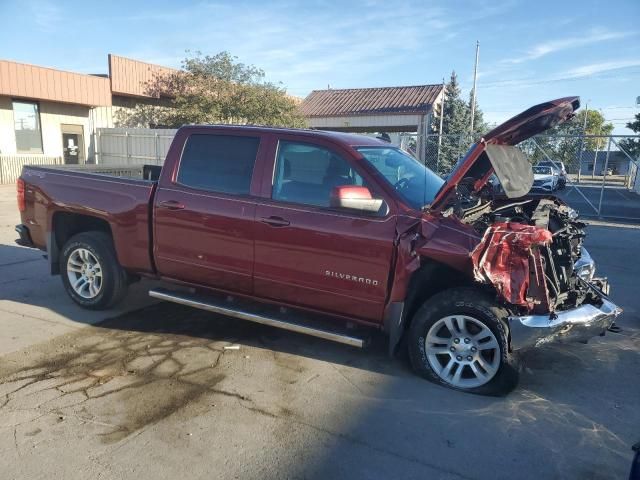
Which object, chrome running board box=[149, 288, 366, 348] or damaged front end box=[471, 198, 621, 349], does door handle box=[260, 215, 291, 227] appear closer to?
chrome running board box=[149, 288, 366, 348]

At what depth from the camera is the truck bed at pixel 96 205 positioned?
4914mm

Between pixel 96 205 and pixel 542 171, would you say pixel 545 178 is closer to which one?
pixel 542 171

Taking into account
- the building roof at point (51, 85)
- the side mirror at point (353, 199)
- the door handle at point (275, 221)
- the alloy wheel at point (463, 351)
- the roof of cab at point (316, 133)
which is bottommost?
the alloy wheel at point (463, 351)

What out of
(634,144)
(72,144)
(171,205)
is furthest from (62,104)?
(634,144)

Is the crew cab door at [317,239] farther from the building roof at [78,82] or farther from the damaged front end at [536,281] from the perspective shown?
the building roof at [78,82]

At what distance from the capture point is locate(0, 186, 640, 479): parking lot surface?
2.92 meters

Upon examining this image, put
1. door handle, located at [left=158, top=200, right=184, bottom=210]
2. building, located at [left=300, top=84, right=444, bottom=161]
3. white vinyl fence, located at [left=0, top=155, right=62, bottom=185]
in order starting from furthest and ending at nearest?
building, located at [left=300, top=84, right=444, bottom=161]
white vinyl fence, located at [left=0, top=155, right=62, bottom=185]
door handle, located at [left=158, top=200, right=184, bottom=210]

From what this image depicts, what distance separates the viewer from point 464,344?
3836 mm

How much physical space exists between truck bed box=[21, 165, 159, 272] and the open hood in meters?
2.83

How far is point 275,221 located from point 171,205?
1.15 m

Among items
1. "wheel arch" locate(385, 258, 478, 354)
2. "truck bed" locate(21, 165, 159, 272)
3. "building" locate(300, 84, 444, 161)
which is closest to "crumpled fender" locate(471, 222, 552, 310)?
"wheel arch" locate(385, 258, 478, 354)

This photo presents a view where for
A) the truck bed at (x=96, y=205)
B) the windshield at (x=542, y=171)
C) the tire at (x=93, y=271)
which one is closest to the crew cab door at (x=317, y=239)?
the truck bed at (x=96, y=205)

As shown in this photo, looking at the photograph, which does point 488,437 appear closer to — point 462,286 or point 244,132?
point 462,286

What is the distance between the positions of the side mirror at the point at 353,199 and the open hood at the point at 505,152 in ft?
1.70
